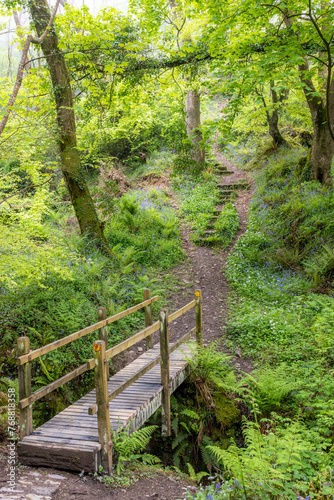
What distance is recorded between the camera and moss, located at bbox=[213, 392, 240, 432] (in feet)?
19.0

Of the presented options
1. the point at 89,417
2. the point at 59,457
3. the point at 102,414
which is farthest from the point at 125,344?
the point at 59,457

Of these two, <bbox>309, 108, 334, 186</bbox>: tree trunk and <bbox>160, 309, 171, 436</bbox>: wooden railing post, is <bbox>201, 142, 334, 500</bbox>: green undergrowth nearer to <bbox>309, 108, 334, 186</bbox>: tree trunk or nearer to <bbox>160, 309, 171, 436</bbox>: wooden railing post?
<bbox>309, 108, 334, 186</bbox>: tree trunk

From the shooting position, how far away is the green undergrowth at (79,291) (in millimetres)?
6066

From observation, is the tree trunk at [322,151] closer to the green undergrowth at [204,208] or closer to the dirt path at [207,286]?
the dirt path at [207,286]

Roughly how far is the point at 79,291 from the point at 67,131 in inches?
178

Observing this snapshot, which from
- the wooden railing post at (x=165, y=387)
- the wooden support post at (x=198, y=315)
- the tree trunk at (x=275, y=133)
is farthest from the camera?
the tree trunk at (x=275, y=133)

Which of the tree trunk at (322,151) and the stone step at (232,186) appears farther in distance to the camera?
the stone step at (232,186)

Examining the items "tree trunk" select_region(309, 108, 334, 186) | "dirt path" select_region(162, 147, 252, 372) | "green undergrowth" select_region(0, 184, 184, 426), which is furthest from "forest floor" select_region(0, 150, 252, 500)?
"tree trunk" select_region(309, 108, 334, 186)

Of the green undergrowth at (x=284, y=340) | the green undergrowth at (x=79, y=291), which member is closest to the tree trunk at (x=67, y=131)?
the green undergrowth at (x=79, y=291)

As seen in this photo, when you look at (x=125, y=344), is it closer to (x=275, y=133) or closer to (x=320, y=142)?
(x=320, y=142)

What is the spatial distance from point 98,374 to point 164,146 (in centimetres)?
1904

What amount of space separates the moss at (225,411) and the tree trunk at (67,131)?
5735mm

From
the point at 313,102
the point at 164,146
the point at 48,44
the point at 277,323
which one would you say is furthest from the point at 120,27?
the point at 164,146

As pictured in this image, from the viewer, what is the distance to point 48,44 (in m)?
8.89
